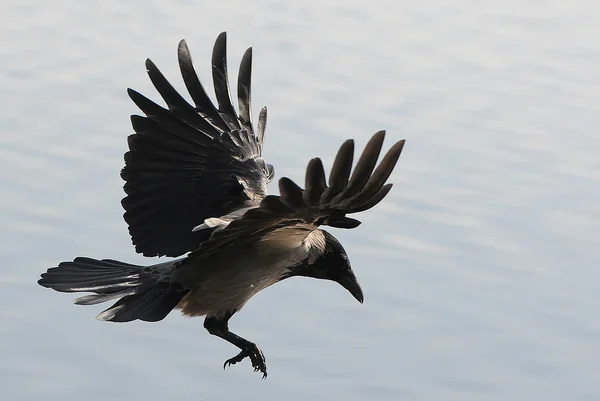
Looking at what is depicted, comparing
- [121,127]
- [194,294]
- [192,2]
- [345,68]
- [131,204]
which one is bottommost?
[194,294]

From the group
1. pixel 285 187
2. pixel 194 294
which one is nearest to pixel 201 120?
pixel 194 294

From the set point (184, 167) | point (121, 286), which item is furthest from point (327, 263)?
point (121, 286)

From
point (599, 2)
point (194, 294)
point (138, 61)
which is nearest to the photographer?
point (194, 294)

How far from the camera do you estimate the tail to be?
689 cm

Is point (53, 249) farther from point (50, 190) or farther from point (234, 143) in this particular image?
point (234, 143)

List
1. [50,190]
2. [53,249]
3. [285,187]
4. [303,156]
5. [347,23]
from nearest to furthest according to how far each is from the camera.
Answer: [285,187]
[53,249]
[50,190]
[303,156]
[347,23]

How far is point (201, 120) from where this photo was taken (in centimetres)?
749

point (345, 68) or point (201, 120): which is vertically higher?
point (345, 68)

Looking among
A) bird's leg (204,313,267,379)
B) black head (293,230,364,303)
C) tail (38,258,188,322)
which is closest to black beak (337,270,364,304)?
black head (293,230,364,303)

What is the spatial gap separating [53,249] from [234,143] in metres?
1.96

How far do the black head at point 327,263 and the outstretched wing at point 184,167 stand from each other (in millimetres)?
360

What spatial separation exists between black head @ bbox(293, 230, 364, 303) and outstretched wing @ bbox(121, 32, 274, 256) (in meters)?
0.36

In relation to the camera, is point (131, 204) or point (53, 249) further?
point (53, 249)

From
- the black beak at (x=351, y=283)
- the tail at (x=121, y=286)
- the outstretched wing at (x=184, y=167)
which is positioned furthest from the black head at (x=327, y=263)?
the tail at (x=121, y=286)
